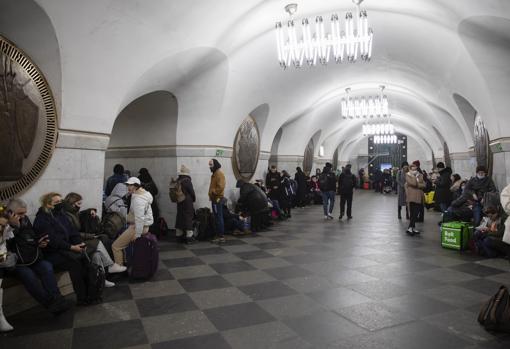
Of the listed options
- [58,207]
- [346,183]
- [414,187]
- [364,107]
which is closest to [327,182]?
[346,183]

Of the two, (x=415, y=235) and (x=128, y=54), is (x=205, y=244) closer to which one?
(x=128, y=54)

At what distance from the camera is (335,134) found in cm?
2125

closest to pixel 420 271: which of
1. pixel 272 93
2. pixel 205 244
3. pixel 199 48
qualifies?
pixel 205 244

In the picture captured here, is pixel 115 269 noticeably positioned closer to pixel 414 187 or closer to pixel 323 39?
pixel 323 39

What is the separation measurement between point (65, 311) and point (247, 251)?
3004 millimetres

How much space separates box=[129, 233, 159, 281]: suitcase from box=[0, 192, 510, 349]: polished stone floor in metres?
0.16

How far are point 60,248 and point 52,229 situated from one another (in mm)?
212

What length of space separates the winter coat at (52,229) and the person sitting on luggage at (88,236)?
11cm

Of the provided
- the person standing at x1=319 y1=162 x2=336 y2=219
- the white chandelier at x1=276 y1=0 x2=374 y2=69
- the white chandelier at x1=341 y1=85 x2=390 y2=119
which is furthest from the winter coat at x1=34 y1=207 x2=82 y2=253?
the white chandelier at x1=341 y1=85 x2=390 y2=119

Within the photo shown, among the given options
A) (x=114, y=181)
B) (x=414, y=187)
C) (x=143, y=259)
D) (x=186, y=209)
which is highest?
(x=114, y=181)

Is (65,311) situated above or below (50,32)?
below

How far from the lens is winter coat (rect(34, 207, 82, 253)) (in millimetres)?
3627

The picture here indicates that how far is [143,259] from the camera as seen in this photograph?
443 centimetres

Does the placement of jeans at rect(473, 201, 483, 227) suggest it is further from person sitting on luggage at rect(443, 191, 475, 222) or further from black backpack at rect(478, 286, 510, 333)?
black backpack at rect(478, 286, 510, 333)
